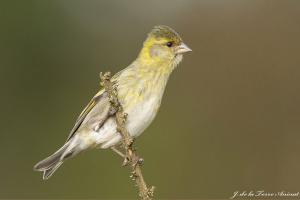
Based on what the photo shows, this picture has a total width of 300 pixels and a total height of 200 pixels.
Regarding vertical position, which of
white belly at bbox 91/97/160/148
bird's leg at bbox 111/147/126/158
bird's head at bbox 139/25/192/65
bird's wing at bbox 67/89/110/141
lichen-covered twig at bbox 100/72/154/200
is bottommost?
lichen-covered twig at bbox 100/72/154/200

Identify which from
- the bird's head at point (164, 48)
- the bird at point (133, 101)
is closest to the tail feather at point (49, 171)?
the bird at point (133, 101)

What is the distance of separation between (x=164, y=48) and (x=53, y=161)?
149 centimetres

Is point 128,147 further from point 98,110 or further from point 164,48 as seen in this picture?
point 164,48

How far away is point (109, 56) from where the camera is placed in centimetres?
1167

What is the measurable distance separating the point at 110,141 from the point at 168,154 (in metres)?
2.31

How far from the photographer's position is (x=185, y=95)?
10062 millimetres

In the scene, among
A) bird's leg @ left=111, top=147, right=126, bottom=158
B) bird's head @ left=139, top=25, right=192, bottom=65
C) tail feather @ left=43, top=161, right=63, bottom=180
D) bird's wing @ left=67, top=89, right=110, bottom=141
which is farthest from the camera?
bird's head @ left=139, top=25, right=192, bottom=65

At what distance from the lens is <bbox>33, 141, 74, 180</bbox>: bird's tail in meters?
7.41

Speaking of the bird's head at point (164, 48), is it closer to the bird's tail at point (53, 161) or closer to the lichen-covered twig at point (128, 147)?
the bird's tail at point (53, 161)

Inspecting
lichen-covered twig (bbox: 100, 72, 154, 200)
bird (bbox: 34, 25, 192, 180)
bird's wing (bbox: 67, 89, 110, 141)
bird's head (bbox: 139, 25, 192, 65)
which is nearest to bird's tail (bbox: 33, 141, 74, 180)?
bird (bbox: 34, 25, 192, 180)

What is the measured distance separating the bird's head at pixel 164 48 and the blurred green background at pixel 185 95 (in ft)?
5.81

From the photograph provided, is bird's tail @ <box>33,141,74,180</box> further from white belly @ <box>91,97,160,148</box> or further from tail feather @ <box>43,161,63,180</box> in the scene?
white belly @ <box>91,97,160,148</box>

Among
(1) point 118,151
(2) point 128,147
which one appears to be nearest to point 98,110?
(1) point 118,151

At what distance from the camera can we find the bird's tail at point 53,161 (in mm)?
7414
